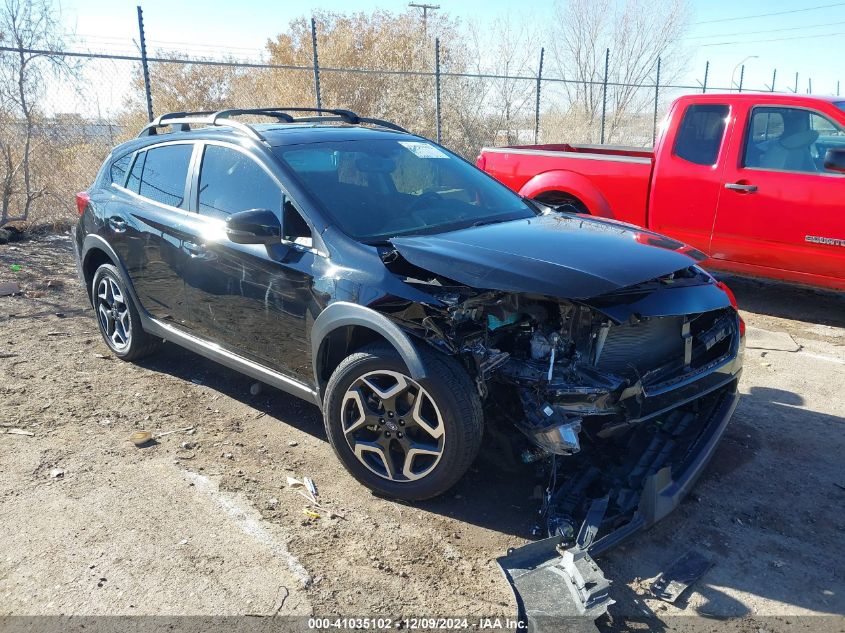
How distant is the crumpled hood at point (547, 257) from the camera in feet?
9.93

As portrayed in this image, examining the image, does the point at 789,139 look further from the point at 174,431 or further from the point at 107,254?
the point at 107,254

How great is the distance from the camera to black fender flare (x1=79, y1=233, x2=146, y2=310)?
5082 mm

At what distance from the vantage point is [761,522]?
3.31m

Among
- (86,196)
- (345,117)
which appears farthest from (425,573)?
(86,196)

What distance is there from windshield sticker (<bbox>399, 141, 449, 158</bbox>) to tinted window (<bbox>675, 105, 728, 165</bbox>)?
2990mm

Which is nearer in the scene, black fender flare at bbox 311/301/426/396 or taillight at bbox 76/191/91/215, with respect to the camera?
black fender flare at bbox 311/301/426/396

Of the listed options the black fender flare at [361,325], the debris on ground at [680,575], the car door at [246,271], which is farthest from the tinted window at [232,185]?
the debris on ground at [680,575]

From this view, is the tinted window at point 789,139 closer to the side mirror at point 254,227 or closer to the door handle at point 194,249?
the side mirror at point 254,227

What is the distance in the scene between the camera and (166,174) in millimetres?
4801

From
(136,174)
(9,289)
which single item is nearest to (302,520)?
(136,174)

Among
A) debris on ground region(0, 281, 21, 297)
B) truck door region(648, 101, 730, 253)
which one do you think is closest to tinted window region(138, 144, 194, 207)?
debris on ground region(0, 281, 21, 297)

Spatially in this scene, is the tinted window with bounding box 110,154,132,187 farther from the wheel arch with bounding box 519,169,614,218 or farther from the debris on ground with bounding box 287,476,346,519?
the wheel arch with bounding box 519,169,614,218

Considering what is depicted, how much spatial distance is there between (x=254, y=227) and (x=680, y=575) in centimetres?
268

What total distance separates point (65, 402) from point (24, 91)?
624 centimetres
